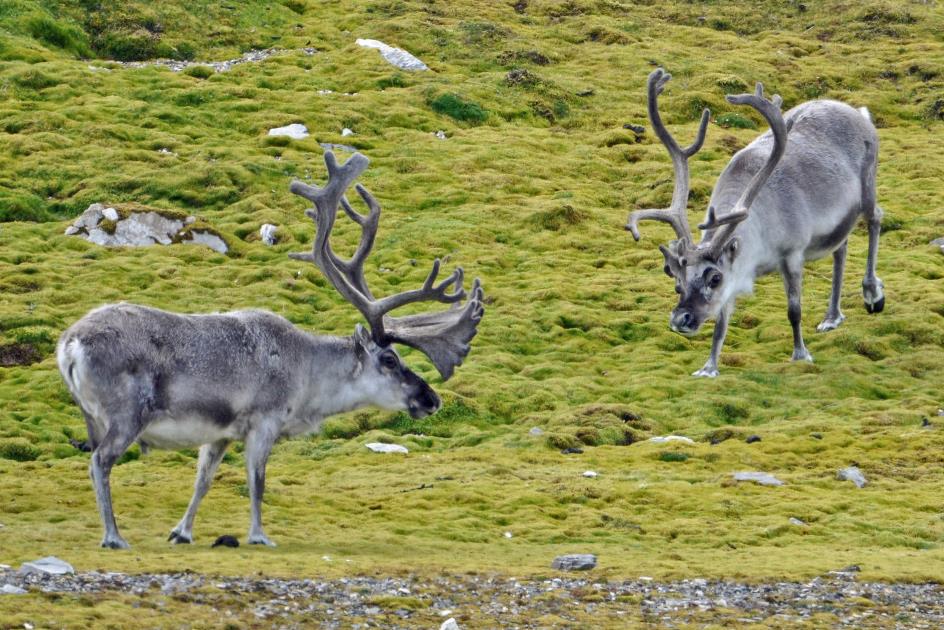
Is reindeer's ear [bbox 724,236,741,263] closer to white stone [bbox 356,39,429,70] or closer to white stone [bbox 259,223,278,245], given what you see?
white stone [bbox 259,223,278,245]

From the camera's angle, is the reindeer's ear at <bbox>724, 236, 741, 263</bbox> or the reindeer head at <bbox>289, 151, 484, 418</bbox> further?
the reindeer's ear at <bbox>724, 236, 741, 263</bbox>

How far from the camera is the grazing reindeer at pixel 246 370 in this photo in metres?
13.8

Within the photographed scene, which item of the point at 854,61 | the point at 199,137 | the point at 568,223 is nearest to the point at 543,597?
the point at 568,223

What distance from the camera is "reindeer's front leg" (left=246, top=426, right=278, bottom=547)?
14883mm

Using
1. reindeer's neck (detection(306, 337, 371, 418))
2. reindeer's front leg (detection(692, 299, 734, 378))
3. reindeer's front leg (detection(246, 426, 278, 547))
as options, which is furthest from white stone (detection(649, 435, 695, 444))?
reindeer's front leg (detection(246, 426, 278, 547))

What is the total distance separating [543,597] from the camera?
42.2 feet

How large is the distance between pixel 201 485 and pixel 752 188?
489 inches

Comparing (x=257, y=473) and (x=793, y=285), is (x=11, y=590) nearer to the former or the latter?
(x=257, y=473)

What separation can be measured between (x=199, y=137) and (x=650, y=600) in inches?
1178

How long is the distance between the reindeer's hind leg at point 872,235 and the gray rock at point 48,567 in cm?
1965

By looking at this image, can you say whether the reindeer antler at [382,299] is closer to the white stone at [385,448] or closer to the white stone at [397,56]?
the white stone at [385,448]

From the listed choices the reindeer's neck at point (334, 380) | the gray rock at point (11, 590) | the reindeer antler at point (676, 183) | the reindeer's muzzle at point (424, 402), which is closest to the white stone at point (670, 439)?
the reindeer antler at point (676, 183)

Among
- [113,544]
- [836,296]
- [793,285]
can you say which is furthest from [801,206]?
[113,544]

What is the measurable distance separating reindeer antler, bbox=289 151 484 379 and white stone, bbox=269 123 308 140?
24.1 metres
